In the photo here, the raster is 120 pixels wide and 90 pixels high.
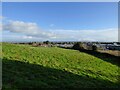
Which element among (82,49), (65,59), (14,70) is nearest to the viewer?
(14,70)

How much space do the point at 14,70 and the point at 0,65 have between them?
2.40 ft

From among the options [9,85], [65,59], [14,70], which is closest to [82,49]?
[65,59]

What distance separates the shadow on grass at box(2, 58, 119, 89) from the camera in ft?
32.1

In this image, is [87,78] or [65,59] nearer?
[87,78]

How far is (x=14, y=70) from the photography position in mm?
11383

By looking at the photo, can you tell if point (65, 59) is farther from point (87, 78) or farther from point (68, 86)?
point (68, 86)

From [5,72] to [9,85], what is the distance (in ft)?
5.50

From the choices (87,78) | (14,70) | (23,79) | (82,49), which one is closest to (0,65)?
(14,70)

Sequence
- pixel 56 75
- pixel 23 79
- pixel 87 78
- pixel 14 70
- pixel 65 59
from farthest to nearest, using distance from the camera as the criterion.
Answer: pixel 65 59 < pixel 87 78 < pixel 56 75 < pixel 14 70 < pixel 23 79

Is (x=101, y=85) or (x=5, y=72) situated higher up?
(x=5, y=72)

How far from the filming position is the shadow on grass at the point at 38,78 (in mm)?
9778

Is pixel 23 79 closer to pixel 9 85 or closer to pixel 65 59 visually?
pixel 9 85

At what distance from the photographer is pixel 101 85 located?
40.8ft

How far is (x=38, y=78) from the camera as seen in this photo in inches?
435
